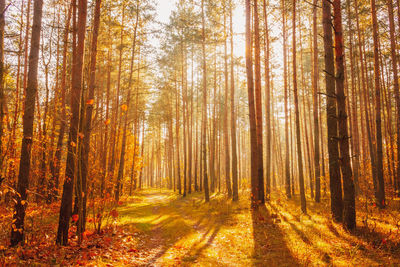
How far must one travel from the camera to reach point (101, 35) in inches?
534

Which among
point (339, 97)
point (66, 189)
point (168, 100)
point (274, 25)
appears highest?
point (274, 25)

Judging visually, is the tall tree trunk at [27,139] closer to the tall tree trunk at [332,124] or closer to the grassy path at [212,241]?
the grassy path at [212,241]

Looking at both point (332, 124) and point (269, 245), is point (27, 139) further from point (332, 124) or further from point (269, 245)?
point (332, 124)

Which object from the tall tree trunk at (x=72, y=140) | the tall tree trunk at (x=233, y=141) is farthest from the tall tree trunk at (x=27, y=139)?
the tall tree trunk at (x=233, y=141)

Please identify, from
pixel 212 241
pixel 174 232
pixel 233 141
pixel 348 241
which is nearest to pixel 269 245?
pixel 212 241

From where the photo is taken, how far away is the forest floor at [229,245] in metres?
4.84

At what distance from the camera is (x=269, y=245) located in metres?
6.24

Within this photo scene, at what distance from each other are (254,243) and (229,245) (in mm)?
695

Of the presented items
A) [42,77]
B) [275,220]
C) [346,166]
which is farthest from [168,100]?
[346,166]

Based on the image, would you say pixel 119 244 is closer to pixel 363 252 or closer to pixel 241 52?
pixel 363 252

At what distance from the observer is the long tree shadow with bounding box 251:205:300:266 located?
16.8 ft

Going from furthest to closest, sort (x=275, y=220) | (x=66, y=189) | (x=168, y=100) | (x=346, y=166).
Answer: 1. (x=168, y=100)
2. (x=275, y=220)
3. (x=346, y=166)
4. (x=66, y=189)

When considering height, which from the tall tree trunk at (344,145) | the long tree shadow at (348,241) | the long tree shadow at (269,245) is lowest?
the long tree shadow at (269,245)

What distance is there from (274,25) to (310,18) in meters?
4.68
